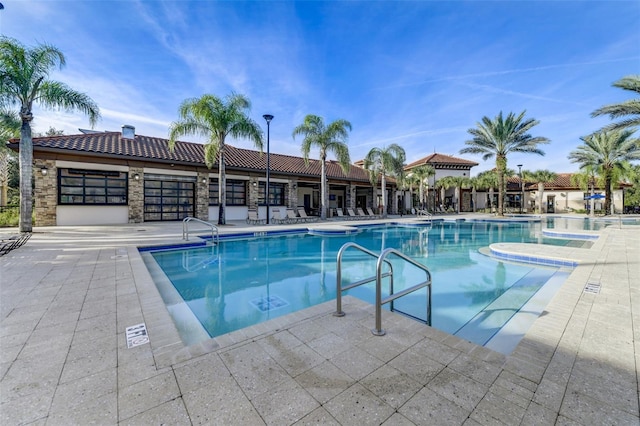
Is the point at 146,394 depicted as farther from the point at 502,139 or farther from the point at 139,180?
the point at 502,139

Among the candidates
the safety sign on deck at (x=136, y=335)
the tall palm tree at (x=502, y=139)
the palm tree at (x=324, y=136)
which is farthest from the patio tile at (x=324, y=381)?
the tall palm tree at (x=502, y=139)

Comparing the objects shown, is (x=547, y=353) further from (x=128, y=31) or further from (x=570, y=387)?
(x=128, y=31)

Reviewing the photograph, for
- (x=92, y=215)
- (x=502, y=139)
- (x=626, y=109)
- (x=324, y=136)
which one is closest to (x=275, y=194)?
(x=324, y=136)

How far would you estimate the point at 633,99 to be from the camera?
1079cm

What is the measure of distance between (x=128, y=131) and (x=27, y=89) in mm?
7940

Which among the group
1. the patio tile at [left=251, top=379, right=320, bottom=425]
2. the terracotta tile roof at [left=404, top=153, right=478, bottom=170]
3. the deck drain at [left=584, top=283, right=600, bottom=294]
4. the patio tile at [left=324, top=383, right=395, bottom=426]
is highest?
the terracotta tile roof at [left=404, top=153, right=478, bottom=170]

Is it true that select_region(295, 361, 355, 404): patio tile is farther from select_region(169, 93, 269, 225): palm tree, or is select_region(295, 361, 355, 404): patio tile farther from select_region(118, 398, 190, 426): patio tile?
select_region(169, 93, 269, 225): palm tree

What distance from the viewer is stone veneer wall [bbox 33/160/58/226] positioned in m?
13.5

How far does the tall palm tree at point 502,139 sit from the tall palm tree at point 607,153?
15.7 ft

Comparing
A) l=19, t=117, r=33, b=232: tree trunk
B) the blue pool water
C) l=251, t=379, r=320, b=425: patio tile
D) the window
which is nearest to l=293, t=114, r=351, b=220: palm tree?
the window

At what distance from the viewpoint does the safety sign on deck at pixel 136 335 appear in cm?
285

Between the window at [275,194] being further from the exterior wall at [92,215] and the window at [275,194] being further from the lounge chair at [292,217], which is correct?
the exterior wall at [92,215]

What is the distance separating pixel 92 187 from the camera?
49.5 feet

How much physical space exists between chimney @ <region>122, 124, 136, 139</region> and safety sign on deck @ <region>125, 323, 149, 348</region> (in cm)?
1954
